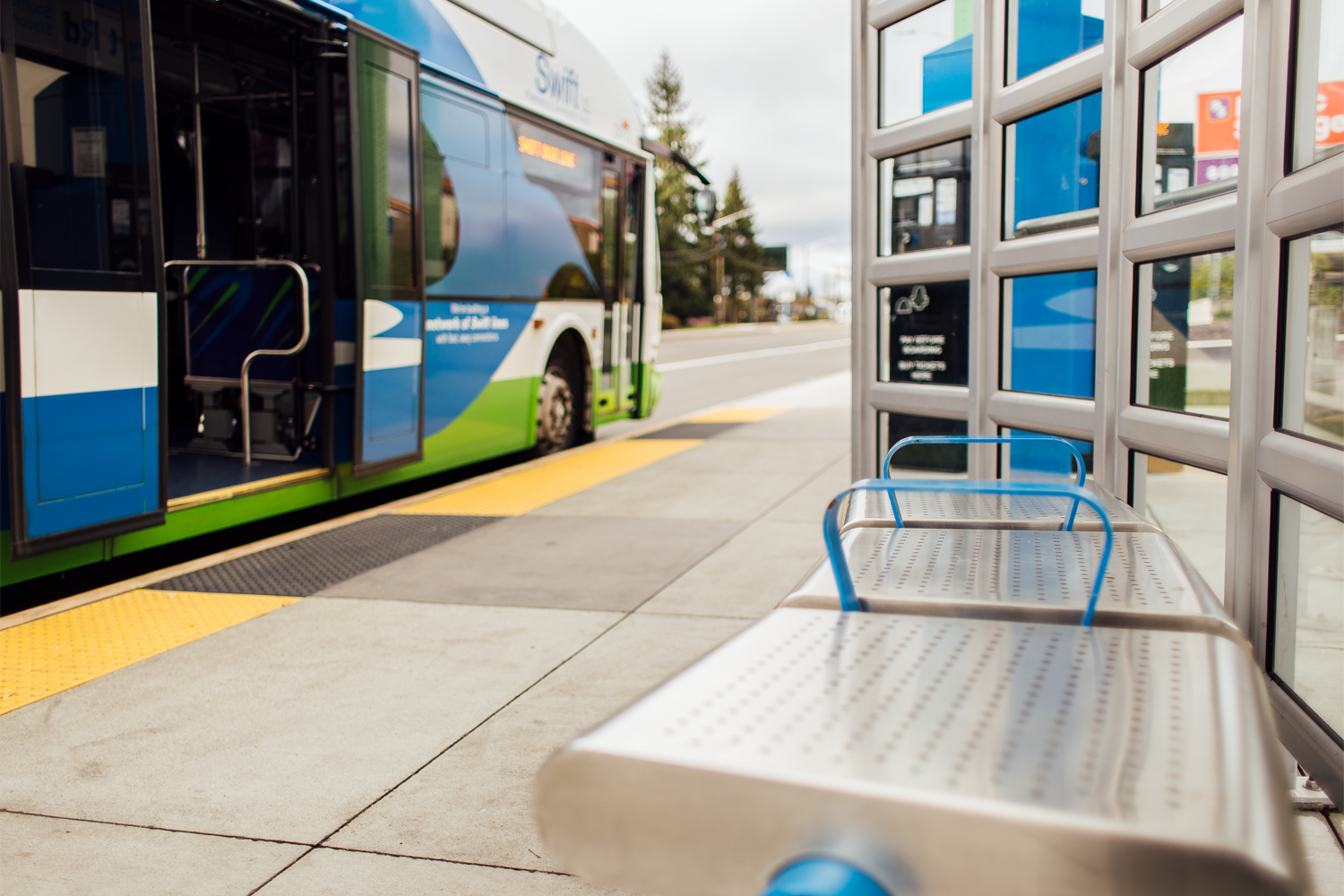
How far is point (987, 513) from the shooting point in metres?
2.66

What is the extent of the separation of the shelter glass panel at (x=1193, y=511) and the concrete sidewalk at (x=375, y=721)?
1.69 metres

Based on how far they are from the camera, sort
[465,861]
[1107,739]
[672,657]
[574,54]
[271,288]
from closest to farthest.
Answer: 1. [1107,739]
2. [465,861]
3. [672,657]
4. [271,288]
5. [574,54]

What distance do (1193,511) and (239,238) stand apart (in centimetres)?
620

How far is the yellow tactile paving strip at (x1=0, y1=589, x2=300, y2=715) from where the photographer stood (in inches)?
151

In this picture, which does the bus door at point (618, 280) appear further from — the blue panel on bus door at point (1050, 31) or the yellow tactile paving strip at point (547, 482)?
the blue panel on bus door at point (1050, 31)

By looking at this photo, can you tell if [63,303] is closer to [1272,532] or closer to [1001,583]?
[1001,583]

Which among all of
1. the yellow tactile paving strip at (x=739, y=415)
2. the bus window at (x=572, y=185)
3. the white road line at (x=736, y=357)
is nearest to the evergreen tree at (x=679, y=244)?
the white road line at (x=736, y=357)

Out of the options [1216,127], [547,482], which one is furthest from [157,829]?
[547,482]

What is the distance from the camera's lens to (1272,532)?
8.47ft

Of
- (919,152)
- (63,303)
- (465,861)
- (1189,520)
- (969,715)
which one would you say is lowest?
(465,861)

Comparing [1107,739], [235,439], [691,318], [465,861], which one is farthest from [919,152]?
[691,318]

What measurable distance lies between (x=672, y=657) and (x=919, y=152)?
2651 mm

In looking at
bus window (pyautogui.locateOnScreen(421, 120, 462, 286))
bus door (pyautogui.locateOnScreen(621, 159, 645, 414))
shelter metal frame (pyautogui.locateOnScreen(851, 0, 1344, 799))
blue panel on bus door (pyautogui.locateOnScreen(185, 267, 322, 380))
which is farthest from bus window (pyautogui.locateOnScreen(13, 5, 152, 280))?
bus door (pyautogui.locateOnScreen(621, 159, 645, 414))

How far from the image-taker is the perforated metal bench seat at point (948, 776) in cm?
113
